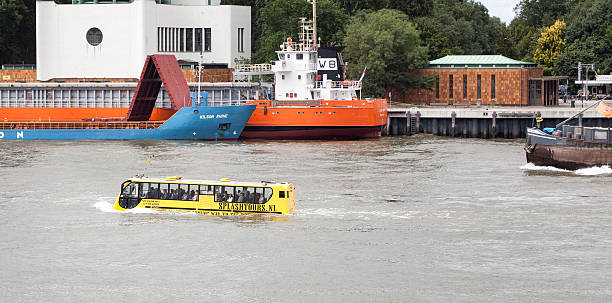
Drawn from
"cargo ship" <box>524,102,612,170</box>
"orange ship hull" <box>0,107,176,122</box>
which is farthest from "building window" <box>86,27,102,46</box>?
"cargo ship" <box>524,102,612,170</box>

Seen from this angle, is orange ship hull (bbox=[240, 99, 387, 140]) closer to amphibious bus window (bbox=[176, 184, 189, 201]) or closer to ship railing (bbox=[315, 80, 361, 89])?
ship railing (bbox=[315, 80, 361, 89])

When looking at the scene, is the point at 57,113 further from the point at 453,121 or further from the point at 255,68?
the point at 453,121

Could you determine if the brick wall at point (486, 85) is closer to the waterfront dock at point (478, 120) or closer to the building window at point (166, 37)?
the waterfront dock at point (478, 120)

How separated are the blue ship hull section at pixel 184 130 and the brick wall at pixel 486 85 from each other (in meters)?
24.3

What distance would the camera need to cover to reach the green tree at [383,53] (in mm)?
99125

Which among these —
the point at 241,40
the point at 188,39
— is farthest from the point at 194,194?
the point at 241,40

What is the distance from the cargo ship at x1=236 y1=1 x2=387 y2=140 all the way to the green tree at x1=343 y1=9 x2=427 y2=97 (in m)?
10.6

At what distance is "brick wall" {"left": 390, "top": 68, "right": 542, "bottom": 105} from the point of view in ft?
316

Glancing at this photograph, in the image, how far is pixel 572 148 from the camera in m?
61.2

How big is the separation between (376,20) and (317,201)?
Answer: 55083 mm

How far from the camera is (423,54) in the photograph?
332 ft

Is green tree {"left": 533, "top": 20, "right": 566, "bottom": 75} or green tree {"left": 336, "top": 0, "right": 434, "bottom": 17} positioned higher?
green tree {"left": 336, "top": 0, "right": 434, "bottom": 17}

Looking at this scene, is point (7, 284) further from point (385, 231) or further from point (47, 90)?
point (47, 90)

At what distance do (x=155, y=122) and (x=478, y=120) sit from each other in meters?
27.3
